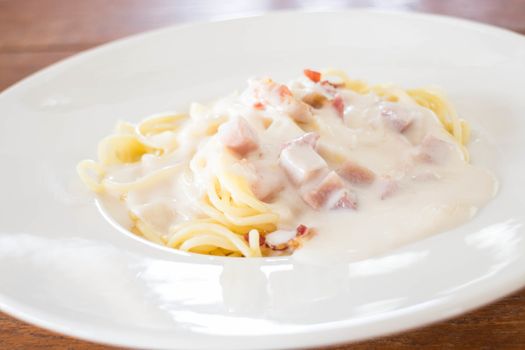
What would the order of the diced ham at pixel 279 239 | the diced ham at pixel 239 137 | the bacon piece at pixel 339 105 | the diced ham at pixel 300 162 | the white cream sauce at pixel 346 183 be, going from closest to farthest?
1. the white cream sauce at pixel 346 183
2. the diced ham at pixel 279 239
3. the diced ham at pixel 300 162
4. the diced ham at pixel 239 137
5. the bacon piece at pixel 339 105

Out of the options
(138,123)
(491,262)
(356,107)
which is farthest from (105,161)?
(491,262)

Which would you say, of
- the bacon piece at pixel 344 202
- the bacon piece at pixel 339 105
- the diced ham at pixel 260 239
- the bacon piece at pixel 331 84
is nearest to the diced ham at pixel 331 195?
the bacon piece at pixel 344 202

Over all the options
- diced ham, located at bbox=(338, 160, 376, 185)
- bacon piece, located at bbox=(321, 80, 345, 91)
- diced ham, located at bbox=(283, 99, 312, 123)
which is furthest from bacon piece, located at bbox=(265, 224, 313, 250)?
bacon piece, located at bbox=(321, 80, 345, 91)

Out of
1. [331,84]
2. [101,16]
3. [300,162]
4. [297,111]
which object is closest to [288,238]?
[300,162]

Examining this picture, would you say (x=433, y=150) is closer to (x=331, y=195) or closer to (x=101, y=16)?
(x=331, y=195)

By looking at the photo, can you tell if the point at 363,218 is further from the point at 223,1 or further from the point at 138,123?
the point at 223,1

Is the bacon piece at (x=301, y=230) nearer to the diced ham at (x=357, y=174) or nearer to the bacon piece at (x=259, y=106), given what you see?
the diced ham at (x=357, y=174)

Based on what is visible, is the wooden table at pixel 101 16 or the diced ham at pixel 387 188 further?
the wooden table at pixel 101 16
